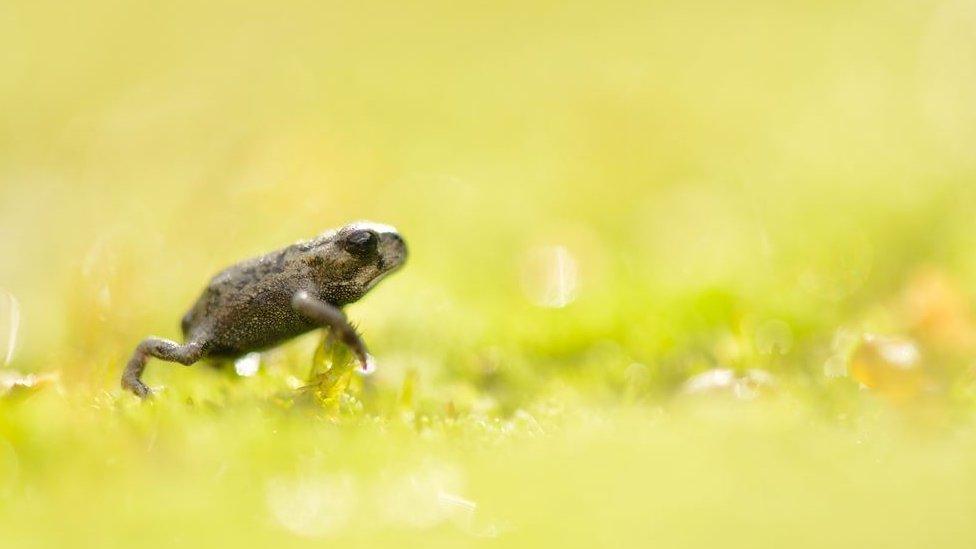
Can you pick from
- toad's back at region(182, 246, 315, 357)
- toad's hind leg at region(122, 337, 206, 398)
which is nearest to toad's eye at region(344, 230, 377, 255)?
toad's back at region(182, 246, 315, 357)

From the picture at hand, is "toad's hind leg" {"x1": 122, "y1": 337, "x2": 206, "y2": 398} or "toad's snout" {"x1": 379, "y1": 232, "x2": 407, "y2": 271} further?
"toad's hind leg" {"x1": 122, "y1": 337, "x2": 206, "y2": 398}

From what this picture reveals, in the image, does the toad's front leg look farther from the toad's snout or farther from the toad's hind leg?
the toad's hind leg

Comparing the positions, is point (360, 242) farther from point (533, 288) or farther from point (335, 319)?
point (533, 288)

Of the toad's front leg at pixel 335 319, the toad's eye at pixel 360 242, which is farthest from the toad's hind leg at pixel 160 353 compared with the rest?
the toad's eye at pixel 360 242

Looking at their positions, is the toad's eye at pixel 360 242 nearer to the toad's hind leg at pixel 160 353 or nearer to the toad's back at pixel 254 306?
the toad's back at pixel 254 306

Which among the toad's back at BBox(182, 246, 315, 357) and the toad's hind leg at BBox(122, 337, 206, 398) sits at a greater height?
the toad's back at BBox(182, 246, 315, 357)

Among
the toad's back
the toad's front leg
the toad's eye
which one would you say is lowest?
the toad's front leg

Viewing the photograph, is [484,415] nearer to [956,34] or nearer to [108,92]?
[956,34]

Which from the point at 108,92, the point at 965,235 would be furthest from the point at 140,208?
the point at 965,235
